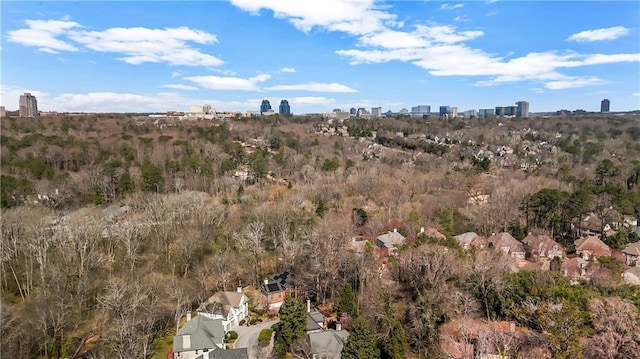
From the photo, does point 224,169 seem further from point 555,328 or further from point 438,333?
point 555,328

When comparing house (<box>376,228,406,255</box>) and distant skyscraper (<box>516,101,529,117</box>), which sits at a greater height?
distant skyscraper (<box>516,101,529,117</box>)

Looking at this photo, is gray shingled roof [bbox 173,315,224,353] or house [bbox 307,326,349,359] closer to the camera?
house [bbox 307,326,349,359]

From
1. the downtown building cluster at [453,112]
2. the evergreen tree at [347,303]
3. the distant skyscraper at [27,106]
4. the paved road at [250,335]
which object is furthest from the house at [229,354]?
the downtown building cluster at [453,112]

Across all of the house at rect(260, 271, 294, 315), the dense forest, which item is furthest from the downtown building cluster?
the house at rect(260, 271, 294, 315)

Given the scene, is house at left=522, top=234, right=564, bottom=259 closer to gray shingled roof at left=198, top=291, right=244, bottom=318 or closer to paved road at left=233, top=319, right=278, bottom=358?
paved road at left=233, top=319, right=278, bottom=358

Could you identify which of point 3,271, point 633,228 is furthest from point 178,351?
point 633,228

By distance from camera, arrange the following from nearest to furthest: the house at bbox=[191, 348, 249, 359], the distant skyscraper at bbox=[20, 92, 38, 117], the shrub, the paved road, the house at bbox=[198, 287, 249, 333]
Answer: the house at bbox=[191, 348, 249, 359]
the paved road
the shrub
the house at bbox=[198, 287, 249, 333]
the distant skyscraper at bbox=[20, 92, 38, 117]
